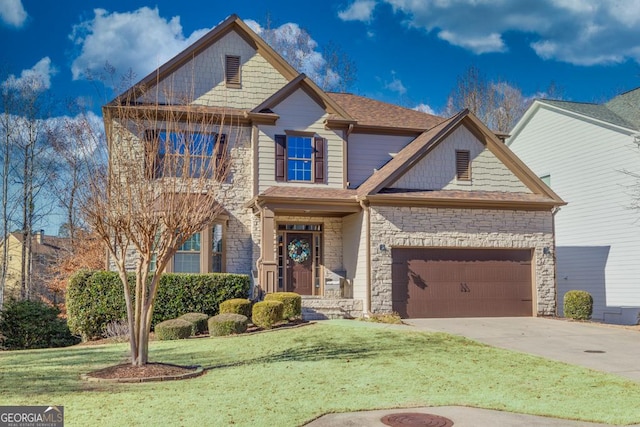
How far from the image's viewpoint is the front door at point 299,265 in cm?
1986

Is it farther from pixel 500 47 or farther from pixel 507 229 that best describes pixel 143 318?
pixel 500 47

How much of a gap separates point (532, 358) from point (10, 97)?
26.5 meters

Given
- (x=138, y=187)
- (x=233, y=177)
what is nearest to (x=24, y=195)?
(x=233, y=177)

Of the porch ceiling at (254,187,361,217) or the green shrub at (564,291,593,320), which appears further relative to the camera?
the green shrub at (564,291,593,320)

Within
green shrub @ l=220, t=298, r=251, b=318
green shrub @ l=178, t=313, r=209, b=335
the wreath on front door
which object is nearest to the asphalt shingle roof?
the wreath on front door

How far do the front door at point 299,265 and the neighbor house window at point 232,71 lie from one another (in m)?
5.53

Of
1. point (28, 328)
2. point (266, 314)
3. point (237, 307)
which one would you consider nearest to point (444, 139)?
point (266, 314)

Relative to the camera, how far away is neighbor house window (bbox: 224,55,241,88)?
66.4ft

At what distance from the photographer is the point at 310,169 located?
20.0 metres

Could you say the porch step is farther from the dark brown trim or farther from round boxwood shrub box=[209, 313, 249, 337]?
the dark brown trim

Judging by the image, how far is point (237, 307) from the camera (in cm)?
1598

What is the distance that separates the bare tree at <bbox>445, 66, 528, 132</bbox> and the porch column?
68.8ft

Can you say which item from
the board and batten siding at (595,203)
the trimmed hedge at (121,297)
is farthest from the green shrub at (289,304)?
the board and batten siding at (595,203)

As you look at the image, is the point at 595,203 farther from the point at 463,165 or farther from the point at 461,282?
the point at 461,282
